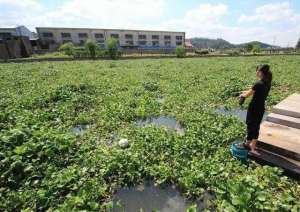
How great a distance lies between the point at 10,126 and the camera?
687 cm

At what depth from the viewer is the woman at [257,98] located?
15.8 ft

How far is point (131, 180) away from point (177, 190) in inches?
41.4

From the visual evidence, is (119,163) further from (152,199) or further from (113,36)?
(113,36)

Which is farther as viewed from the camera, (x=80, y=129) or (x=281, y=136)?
(x=80, y=129)

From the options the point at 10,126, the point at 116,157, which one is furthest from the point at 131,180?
the point at 10,126

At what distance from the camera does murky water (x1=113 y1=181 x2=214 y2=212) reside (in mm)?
4195

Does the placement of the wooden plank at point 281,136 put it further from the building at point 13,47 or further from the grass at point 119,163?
the building at point 13,47

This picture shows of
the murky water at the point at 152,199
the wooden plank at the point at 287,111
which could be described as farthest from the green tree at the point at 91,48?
the murky water at the point at 152,199

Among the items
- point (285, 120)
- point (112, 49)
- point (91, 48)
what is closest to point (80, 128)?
point (285, 120)

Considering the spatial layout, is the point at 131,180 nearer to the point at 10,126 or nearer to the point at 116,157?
the point at 116,157

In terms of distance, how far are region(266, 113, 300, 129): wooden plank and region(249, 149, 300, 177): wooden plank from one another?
194cm

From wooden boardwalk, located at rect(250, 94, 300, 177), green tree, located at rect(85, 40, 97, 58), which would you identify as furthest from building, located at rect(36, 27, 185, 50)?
wooden boardwalk, located at rect(250, 94, 300, 177)

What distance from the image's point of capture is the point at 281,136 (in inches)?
229

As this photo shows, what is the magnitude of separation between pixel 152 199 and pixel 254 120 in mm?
2954
